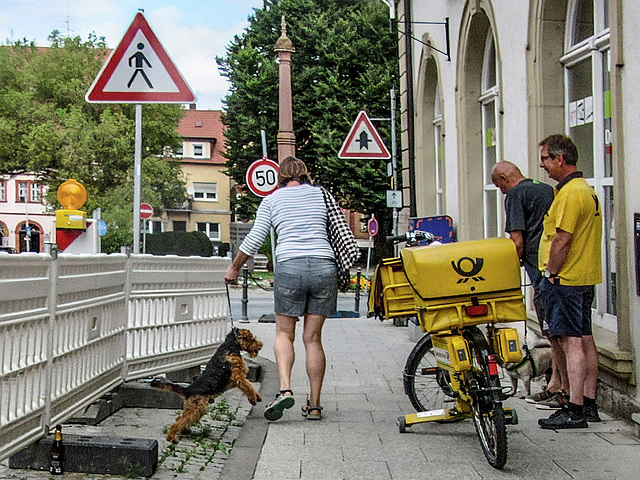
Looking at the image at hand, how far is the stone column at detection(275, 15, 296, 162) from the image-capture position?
15.5 meters

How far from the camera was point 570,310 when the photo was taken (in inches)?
241

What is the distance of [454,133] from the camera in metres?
12.3

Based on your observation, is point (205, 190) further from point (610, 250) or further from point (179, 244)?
point (610, 250)

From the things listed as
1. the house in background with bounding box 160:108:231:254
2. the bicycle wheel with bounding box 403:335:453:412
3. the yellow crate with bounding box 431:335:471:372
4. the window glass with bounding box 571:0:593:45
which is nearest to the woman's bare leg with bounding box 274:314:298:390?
the bicycle wheel with bounding box 403:335:453:412

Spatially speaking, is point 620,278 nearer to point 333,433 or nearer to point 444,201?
point 333,433

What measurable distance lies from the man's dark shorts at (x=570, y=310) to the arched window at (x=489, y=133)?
4560 millimetres

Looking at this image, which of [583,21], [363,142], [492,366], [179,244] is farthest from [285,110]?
[179,244]

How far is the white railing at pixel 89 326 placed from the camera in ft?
14.5

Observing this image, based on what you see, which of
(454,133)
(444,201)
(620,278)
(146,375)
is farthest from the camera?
(444,201)

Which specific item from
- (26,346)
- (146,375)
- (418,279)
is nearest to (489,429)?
(418,279)

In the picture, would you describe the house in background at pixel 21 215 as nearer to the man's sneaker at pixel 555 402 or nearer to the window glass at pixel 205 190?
the window glass at pixel 205 190

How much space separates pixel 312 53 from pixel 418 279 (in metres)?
37.2

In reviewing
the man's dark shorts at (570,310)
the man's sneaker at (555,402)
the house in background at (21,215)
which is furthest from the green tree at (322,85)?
the house in background at (21,215)

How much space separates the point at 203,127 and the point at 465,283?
262 ft
